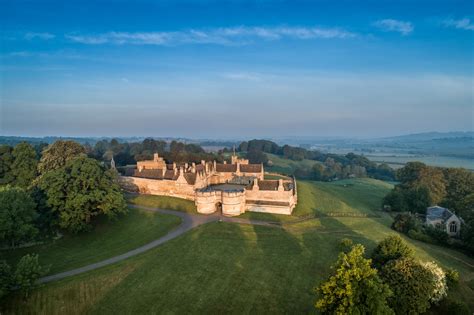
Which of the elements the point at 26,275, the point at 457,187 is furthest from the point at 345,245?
the point at 457,187

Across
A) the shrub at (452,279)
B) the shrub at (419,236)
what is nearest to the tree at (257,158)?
the shrub at (419,236)

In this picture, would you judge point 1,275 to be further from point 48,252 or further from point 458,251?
point 458,251

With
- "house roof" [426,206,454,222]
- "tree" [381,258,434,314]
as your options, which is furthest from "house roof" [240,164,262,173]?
"tree" [381,258,434,314]

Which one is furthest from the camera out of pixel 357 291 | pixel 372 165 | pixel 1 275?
pixel 372 165

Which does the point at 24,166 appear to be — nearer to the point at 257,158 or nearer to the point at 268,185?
the point at 268,185

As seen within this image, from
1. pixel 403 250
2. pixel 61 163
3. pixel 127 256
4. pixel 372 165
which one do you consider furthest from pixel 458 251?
pixel 372 165

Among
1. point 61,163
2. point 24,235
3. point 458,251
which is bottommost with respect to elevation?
point 458,251
